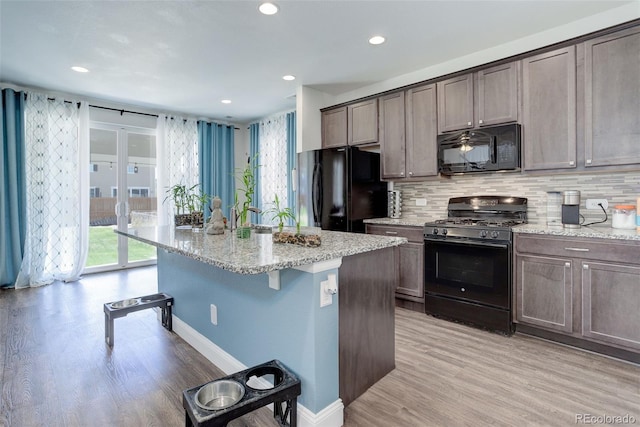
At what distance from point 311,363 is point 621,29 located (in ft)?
10.5

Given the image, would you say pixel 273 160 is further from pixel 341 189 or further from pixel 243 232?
pixel 243 232

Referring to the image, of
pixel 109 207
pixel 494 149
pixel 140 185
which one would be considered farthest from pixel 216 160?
pixel 494 149

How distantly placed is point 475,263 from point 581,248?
2.49ft

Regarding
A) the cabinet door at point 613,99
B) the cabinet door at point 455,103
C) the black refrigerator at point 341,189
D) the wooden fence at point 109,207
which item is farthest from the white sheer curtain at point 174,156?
the cabinet door at point 613,99

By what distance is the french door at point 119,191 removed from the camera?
5.11 meters

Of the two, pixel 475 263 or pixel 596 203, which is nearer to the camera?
pixel 596 203

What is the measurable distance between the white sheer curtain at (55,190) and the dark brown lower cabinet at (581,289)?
5.44m

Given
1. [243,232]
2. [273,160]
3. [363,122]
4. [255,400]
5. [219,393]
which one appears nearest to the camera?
[255,400]

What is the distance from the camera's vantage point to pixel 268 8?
2.53 metres

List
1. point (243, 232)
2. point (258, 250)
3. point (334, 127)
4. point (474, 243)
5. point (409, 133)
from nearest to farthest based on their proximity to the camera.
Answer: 1. point (258, 250)
2. point (243, 232)
3. point (474, 243)
4. point (409, 133)
5. point (334, 127)

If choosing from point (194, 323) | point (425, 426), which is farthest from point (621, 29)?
point (194, 323)

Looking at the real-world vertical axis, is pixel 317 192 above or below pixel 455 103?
below

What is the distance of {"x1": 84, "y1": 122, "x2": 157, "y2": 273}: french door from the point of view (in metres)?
5.11

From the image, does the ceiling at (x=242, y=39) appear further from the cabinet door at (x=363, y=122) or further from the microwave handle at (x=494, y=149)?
the microwave handle at (x=494, y=149)
